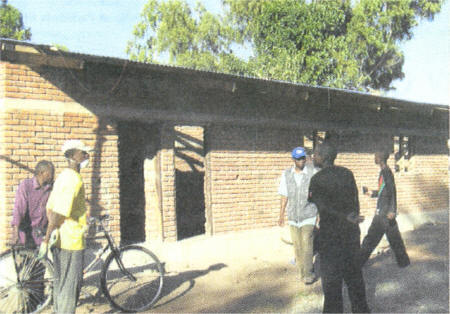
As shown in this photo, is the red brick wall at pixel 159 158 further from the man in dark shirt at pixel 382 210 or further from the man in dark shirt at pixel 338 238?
the man in dark shirt at pixel 338 238

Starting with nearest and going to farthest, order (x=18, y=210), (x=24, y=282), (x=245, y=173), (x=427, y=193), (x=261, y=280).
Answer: (x=24, y=282), (x=18, y=210), (x=261, y=280), (x=245, y=173), (x=427, y=193)

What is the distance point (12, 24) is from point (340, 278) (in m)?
28.9

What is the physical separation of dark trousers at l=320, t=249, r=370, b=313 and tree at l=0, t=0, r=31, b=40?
2712 cm

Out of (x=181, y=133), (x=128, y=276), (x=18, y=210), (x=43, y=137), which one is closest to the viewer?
(x=18, y=210)

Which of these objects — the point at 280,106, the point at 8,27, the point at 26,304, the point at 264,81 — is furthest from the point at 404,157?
the point at 8,27

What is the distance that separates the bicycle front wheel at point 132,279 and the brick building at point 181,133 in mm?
1931

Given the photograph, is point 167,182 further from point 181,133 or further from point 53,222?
point 53,222

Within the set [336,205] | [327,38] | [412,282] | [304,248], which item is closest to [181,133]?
[304,248]

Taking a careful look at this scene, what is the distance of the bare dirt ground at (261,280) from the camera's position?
5598 mm

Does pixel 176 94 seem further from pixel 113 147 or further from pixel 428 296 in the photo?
pixel 428 296

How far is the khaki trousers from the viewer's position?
6348mm

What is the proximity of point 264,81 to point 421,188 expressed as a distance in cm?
767

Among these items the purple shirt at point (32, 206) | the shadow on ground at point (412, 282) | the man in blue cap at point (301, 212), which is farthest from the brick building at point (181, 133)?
the shadow on ground at point (412, 282)

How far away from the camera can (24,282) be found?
16.7 ft
